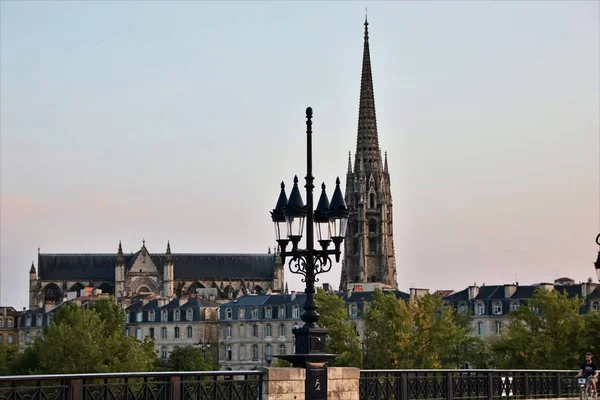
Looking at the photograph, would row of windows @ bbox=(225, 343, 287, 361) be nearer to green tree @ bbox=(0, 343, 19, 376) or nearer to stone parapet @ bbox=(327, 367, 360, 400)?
green tree @ bbox=(0, 343, 19, 376)

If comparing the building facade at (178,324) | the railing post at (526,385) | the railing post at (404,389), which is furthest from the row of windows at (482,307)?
the railing post at (404,389)

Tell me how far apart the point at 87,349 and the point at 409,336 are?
23.7m

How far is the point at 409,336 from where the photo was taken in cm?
10681

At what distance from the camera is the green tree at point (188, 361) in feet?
428

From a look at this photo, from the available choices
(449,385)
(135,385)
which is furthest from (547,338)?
(135,385)

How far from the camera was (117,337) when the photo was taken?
10806 cm

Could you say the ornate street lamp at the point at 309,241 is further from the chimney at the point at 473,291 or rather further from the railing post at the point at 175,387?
the chimney at the point at 473,291

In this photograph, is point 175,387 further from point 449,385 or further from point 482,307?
point 482,307

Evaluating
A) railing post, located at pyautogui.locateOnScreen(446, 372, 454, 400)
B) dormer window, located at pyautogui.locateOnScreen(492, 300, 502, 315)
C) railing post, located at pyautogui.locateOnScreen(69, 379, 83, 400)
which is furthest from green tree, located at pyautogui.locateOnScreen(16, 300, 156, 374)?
railing post, located at pyautogui.locateOnScreen(69, 379, 83, 400)

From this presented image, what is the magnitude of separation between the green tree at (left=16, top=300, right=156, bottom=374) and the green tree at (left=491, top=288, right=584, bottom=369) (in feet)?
86.8

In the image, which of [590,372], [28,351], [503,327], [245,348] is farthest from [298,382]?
[245,348]

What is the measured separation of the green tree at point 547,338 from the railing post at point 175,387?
209 ft

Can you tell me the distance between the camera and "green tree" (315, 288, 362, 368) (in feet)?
348

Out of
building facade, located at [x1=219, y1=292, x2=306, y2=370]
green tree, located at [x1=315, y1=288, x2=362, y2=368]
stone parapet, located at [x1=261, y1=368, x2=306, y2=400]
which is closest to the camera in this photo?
stone parapet, located at [x1=261, y1=368, x2=306, y2=400]
